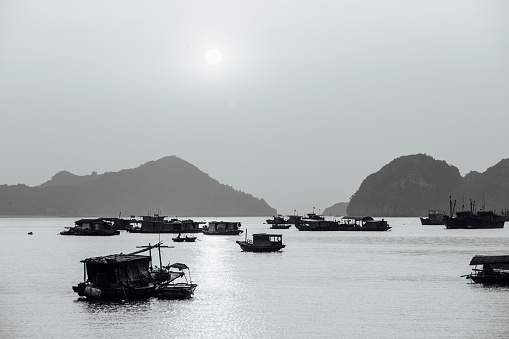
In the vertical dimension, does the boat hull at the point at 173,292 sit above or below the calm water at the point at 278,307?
above

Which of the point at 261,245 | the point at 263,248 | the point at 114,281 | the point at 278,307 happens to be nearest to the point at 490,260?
the point at 278,307

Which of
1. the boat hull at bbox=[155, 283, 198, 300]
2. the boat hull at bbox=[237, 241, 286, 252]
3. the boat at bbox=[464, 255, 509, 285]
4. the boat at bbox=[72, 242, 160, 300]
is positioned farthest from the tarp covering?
the boat hull at bbox=[237, 241, 286, 252]

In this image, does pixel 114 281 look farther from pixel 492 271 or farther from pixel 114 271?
pixel 492 271

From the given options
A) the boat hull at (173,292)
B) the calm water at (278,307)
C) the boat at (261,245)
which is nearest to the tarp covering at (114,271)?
the boat hull at (173,292)

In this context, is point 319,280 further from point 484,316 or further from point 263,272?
point 484,316

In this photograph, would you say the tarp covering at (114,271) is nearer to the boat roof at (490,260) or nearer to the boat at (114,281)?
the boat at (114,281)

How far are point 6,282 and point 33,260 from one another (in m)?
42.2

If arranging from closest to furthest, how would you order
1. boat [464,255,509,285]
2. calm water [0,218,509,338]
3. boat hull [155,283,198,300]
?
1. calm water [0,218,509,338]
2. boat hull [155,283,198,300]
3. boat [464,255,509,285]

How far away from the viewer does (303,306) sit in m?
69.1

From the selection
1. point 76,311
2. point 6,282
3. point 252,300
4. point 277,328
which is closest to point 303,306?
point 252,300

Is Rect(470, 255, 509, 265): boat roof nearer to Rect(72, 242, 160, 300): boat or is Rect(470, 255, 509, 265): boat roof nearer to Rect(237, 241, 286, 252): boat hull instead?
Rect(72, 242, 160, 300): boat

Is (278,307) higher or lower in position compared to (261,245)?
lower

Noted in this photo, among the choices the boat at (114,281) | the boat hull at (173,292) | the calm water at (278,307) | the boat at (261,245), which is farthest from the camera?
the boat at (261,245)

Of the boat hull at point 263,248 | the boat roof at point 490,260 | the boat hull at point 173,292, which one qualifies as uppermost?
the boat roof at point 490,260
